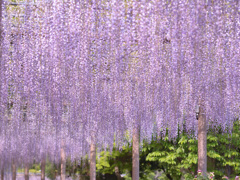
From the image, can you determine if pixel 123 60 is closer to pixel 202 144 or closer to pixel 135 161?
pixel 202 144

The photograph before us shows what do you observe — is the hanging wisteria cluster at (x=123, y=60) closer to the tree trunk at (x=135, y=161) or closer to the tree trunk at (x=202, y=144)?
the tree trunk at (x=202, y=144)

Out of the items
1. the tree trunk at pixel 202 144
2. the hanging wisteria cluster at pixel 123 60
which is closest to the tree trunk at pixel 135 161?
the hanging wisteria cluster at pixel 123 60

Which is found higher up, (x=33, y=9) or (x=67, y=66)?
(x=33, y=9)

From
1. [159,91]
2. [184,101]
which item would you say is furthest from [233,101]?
[159,91]

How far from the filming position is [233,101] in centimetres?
909

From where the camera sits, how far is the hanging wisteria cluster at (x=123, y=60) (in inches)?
258

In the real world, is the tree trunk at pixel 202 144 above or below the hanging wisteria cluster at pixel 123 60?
below

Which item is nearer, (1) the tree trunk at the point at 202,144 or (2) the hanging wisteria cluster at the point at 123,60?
(2) the hanging wisteria cluster at the point at 123,60

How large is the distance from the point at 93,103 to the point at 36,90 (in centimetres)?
174

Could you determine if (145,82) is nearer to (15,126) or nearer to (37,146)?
(15,126)

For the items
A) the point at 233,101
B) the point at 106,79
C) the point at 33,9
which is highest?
the point at 33,9

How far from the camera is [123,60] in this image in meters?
8.80

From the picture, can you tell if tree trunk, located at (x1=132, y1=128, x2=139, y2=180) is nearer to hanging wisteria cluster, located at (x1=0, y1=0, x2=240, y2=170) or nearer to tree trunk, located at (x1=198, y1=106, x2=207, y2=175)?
hanging wisteria cluster, located at (x1=0, y1=0, x2=240, y2=170)

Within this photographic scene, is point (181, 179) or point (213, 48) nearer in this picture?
point (213, 48)
